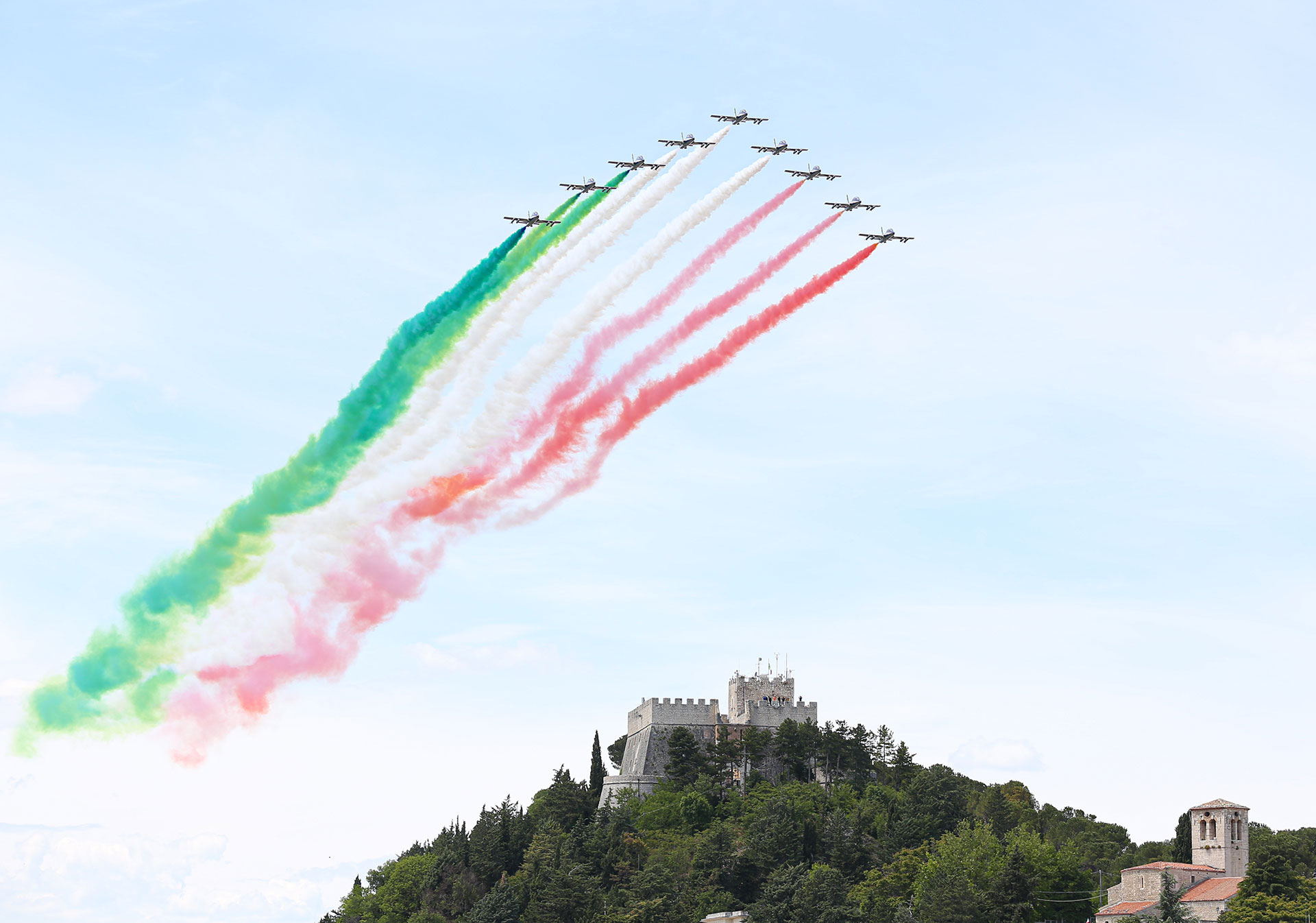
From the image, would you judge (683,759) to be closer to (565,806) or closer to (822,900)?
(565,806)

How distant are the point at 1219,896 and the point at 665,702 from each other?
6019 centimetres

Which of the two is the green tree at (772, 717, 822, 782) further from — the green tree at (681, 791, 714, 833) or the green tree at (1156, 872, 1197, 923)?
the green tree at (1156, 872, 1197, 923)

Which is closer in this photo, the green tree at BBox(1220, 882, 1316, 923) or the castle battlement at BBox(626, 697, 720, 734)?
the green tree at BBox(1220, 882, 1316, 923)

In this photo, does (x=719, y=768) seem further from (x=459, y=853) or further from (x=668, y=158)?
(x=668, y=158)

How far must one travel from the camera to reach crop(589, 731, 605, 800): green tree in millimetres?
128875

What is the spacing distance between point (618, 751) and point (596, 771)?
10727mm

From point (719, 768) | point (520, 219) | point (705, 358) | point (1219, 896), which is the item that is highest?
point (520, 219)

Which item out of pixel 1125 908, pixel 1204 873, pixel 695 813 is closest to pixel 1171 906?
pixel 1125 908

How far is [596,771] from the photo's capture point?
13138 centimetres

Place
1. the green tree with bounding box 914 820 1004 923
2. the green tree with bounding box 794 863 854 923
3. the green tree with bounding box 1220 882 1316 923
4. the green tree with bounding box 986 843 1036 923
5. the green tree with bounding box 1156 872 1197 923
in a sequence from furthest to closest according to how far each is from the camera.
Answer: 1. the green tree with bounding box 794 863 854 923
2. the green tree with bounding box 986 843 1036 923
3. the green tree with bounding box 914 820 1004 923
4. the green tree with bounding box 1156 872 1197 923
5. the green tree with bounding box 1220 882 1316 923

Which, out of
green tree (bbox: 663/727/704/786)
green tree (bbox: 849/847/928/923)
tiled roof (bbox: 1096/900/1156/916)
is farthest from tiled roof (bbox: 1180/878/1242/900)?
green tree (bbox: 663/727/704/786)

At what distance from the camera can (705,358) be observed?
313ft

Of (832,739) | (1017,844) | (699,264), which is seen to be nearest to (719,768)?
(832,739)

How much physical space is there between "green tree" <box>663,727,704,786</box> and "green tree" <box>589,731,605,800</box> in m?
5.89
